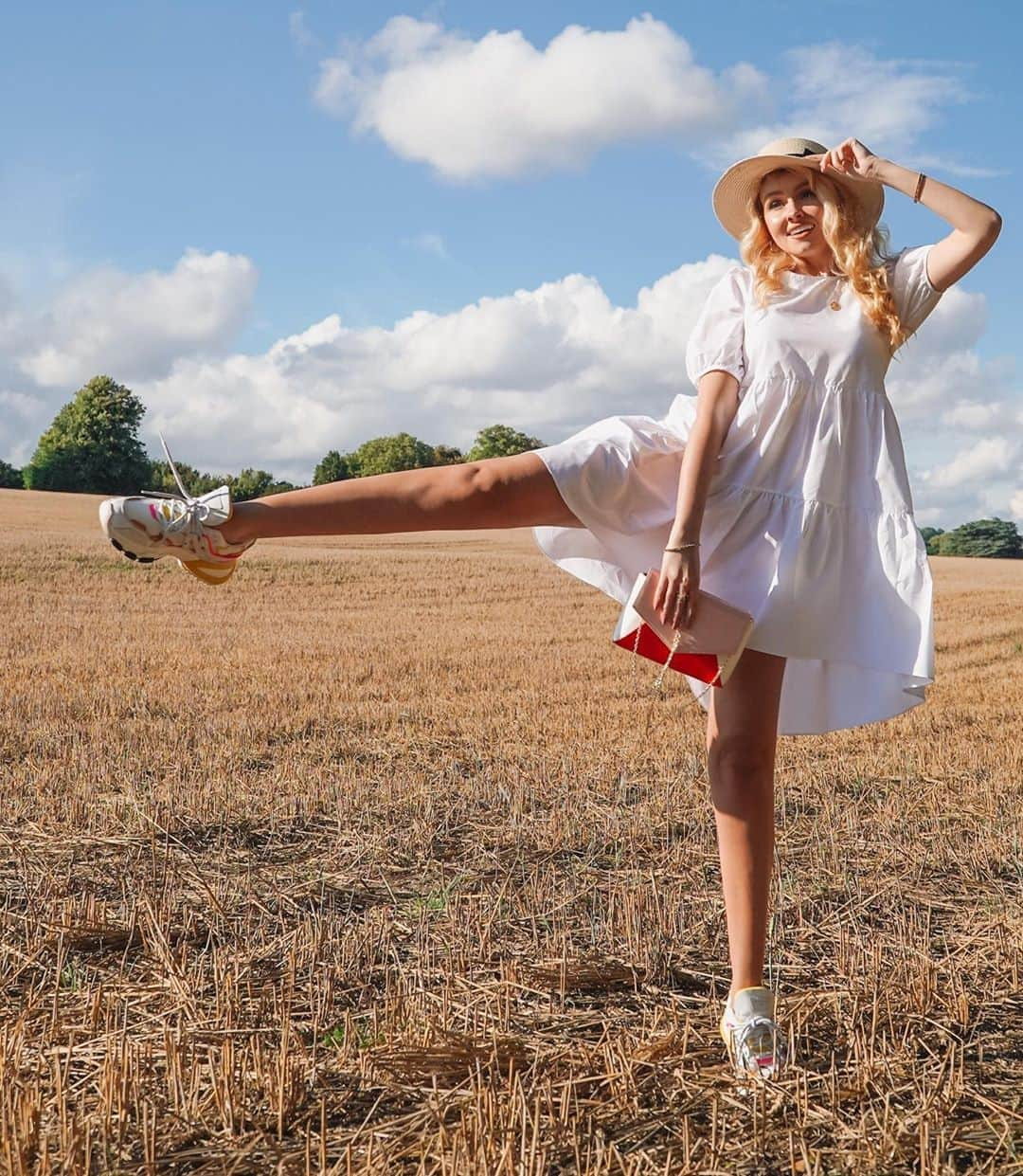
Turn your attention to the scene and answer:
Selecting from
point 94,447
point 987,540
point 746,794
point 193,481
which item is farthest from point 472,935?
point 94,447

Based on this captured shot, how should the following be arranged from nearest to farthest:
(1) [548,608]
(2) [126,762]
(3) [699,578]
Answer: (3) [699,578] → (2) [126,762] → (1) [548,608]

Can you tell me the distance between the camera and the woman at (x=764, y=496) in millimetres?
3547

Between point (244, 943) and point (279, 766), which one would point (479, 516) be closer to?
point (244, 943)

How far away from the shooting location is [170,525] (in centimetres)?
351

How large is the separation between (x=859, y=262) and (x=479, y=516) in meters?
1.45

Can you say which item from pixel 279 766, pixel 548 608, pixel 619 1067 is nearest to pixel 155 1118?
pixel 619 1067

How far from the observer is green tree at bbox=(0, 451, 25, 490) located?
2608 inches

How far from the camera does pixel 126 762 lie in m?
7.94

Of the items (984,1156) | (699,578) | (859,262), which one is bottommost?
(984,1156)

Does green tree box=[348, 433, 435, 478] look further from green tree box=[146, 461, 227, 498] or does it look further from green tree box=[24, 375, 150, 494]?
green tree box=[146, 461, 227, 498]

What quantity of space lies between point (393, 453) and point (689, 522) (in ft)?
285

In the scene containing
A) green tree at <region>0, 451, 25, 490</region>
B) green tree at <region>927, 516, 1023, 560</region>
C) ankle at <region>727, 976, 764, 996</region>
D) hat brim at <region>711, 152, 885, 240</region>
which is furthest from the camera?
green tree at <region>0, 451, 25, 490</region>

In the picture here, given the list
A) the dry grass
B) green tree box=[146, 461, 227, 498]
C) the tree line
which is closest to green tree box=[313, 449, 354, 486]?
the tree line

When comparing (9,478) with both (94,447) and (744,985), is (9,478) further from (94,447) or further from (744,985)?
(744,985)
